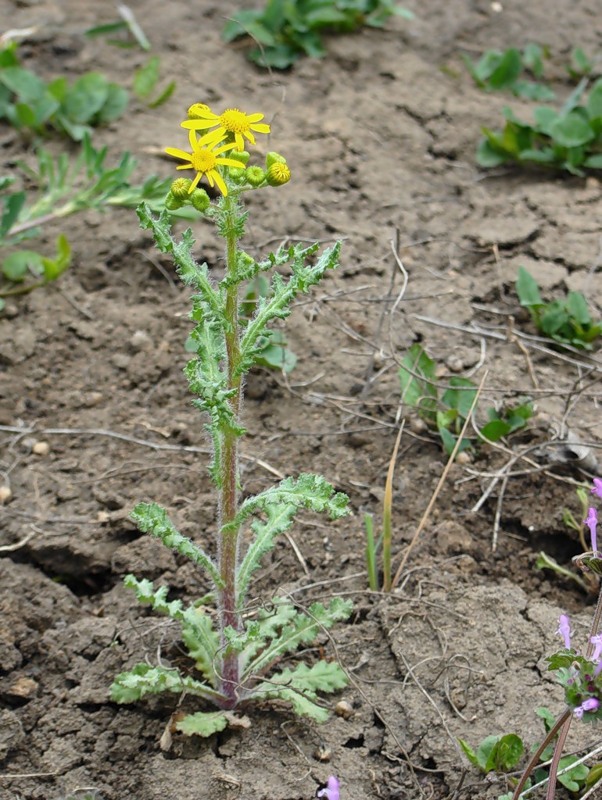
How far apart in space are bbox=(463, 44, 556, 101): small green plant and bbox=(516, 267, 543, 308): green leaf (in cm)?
145

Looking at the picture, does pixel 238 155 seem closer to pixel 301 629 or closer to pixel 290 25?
pixel 301 629

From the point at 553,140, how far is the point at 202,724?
2939 millimetres

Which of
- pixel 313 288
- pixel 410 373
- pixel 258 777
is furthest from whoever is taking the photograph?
pixel 313 288

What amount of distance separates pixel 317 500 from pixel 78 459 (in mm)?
1229

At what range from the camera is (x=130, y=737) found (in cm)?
248

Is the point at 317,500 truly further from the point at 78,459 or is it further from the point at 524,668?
the point at 78,459

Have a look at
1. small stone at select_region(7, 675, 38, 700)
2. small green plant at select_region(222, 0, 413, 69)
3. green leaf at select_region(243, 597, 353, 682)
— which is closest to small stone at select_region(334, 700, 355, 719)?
green leaf at select_region(243, 597, 353, 682)

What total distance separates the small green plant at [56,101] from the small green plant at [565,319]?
2.05 meters

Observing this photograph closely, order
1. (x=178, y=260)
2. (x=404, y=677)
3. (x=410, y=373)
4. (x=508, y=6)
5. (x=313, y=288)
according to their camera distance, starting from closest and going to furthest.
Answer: (x=178, y=260) → (x=404, y=677) → (x=410, y=373) → (x=313, y=288) → (x=508, y=6)

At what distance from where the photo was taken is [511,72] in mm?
4750

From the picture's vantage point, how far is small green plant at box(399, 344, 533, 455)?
3137 millimetres

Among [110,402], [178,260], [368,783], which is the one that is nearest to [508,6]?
[110,402]

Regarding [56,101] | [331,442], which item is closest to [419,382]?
[331,442]

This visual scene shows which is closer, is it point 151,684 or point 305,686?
point 151,684
